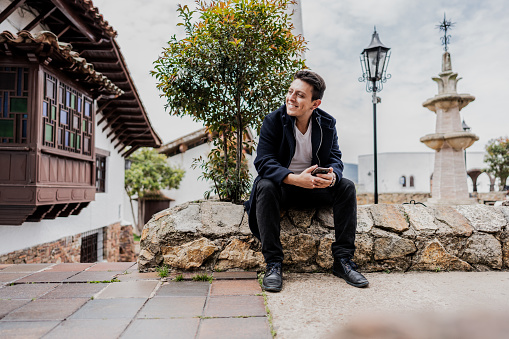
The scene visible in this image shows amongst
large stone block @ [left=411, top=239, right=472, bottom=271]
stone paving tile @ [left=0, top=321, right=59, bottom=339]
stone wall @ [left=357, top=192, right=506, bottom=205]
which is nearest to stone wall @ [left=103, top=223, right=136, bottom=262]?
stone paving tile @ [left=0, top=321, right=59, bottom=339]

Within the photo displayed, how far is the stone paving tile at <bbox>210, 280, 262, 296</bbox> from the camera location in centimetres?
226

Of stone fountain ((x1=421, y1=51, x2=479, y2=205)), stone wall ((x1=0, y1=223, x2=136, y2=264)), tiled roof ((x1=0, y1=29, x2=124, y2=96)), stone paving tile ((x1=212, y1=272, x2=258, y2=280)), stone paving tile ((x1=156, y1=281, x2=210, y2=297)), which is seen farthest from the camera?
stone fountain ((x1=421, y1=51, x2=479, y2=205))

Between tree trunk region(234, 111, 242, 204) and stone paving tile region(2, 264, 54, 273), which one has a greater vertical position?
tree trunk region(234, 111, 242, 204)

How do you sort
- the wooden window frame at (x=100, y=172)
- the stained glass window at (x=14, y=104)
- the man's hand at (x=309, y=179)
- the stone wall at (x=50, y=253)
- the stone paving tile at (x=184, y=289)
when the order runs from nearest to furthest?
1. the stone paving tile at (x=184, y=289)
2. the man's hand at (x=309, y=179)
3. the stained glass window at (x=14, y=104)
4. the stone wall at (x=50, y=253)
5. the wooden window frame at (x=100, y=172)

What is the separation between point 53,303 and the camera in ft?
7.04

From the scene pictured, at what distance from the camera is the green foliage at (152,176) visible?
17.5 meters

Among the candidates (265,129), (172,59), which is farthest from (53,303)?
(172,59)

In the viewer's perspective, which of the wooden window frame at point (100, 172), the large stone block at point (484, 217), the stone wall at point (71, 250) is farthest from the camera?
the wooden window frame at point (100, 172)

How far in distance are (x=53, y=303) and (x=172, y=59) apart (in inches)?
103

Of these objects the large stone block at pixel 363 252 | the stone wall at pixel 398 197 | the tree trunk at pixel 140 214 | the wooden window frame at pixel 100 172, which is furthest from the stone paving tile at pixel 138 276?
the stone wall at pixel 398 197

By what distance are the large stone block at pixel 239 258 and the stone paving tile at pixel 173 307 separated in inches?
27.4

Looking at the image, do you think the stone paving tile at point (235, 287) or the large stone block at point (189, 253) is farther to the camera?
the large stone block at point (189, 253)

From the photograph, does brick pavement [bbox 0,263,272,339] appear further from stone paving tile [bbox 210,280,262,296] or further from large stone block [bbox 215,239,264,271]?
large stone block [bbox 215,239,264,271]

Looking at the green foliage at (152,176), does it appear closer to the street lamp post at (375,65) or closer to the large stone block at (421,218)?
the street lamp post at (375,65)
